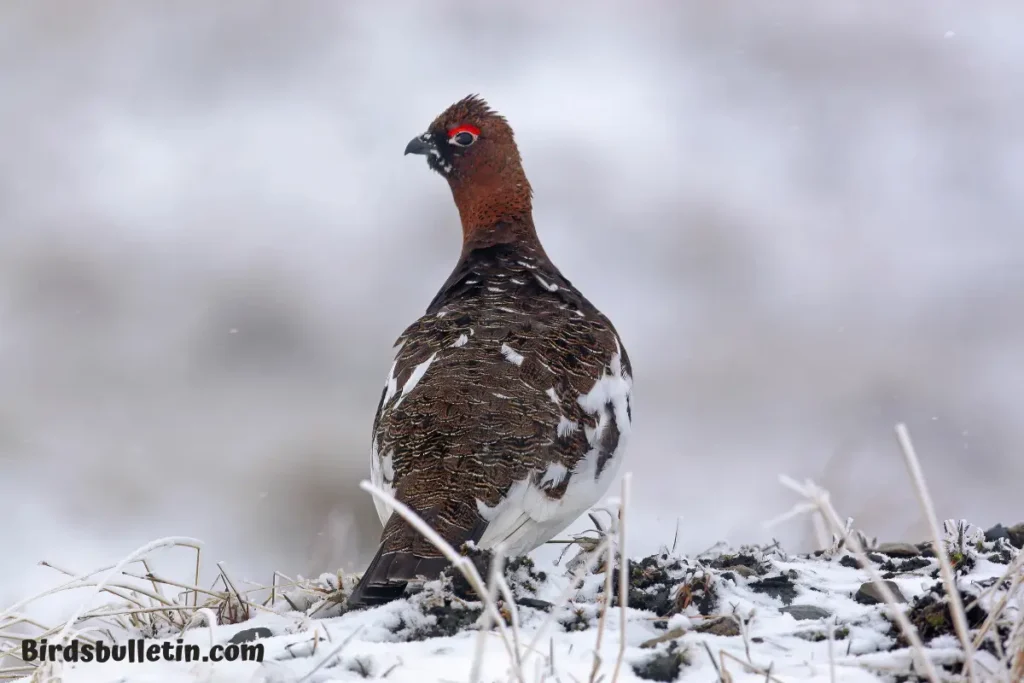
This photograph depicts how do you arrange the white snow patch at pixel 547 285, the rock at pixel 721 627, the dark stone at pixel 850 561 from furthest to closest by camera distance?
the white snow patch at pixel 547 285, the dark stone at pixel 850 561, the rock at pixel 721 627

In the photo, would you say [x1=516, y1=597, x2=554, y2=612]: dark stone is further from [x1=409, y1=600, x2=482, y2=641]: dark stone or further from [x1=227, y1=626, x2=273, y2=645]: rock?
[x1=227, y1=626, x2=273, y2=645]: rock

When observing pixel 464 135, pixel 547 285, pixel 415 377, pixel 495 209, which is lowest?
pixel 415 377

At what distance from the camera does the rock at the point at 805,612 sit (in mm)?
3400

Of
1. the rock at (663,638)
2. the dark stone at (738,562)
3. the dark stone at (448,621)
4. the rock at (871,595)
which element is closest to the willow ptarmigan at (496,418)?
the dark stone at (448,621)

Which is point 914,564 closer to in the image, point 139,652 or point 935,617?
point 935,617

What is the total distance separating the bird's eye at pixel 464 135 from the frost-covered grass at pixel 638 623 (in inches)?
101

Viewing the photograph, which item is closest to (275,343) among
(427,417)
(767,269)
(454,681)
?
(767,269)

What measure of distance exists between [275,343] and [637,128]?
8495 mm

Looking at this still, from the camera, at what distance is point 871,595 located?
3492 millimetres

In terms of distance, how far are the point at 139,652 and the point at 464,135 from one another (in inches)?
139

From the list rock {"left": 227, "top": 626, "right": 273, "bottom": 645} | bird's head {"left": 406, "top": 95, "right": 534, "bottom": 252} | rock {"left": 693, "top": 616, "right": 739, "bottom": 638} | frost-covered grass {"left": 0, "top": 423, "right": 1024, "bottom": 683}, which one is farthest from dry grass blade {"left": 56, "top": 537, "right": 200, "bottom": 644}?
bird's head {"left": 406, "top": 95, "right": 534, "bottom": 252}

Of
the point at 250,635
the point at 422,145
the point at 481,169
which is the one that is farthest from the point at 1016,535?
the point at 422,145

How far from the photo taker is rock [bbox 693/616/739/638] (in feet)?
10.6

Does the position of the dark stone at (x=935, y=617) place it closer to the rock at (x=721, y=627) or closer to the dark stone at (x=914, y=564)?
the rock at (x=721, y=627)
